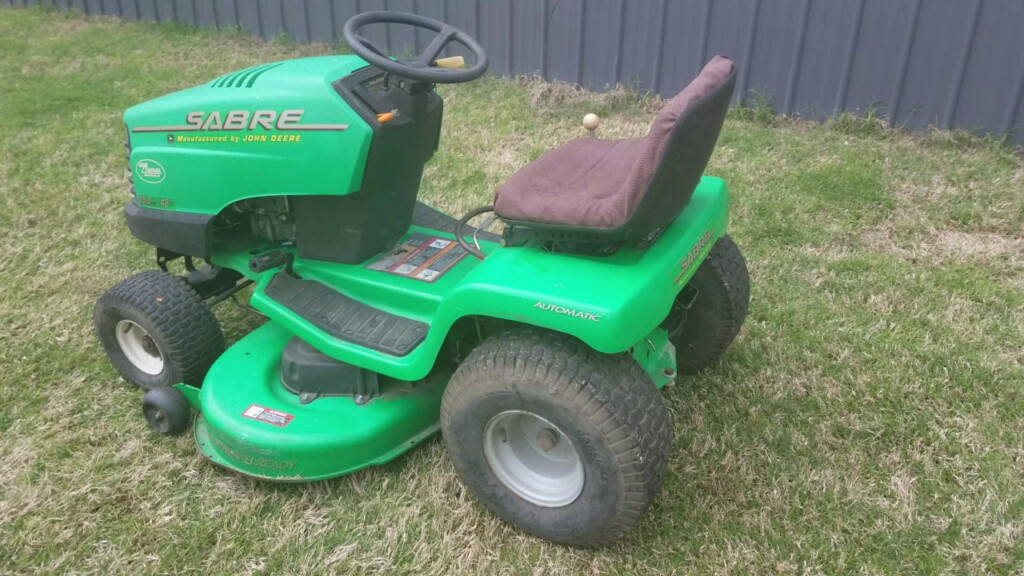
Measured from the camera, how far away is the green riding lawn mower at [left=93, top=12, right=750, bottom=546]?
77.2 inches

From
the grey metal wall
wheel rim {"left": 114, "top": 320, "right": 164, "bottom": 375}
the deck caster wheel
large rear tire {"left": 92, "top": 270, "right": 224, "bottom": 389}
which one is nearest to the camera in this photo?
the deck caster wheel

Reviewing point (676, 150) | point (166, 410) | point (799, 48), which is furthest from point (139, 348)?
point (799, 48)

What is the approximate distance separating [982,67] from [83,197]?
4918mm

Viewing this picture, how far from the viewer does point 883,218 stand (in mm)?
3914

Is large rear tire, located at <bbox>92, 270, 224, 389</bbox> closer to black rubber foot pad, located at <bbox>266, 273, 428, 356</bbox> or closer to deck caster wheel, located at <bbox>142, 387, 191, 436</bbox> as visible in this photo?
Result: deck caster wheel, located at <bbox>142, 387, 191, 436</bbox>

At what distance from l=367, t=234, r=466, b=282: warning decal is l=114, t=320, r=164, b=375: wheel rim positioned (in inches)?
34.0

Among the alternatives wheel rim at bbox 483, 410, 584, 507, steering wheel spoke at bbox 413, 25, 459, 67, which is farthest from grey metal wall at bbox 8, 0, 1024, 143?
wheel rim at bbox 483, 410, 584, 507

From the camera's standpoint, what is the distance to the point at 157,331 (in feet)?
8.68

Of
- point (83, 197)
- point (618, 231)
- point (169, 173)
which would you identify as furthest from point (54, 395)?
point (618, 231)

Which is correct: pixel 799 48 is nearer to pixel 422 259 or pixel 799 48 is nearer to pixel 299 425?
pixel 422 259

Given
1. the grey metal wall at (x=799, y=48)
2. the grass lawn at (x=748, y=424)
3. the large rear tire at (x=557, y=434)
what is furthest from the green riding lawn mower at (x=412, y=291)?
the grey metal wall at (x=799, y=48)

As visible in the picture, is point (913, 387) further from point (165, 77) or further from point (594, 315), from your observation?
point (165, 77)

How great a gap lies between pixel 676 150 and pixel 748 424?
116 cm

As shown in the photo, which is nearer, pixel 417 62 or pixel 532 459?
pixel 532 459
